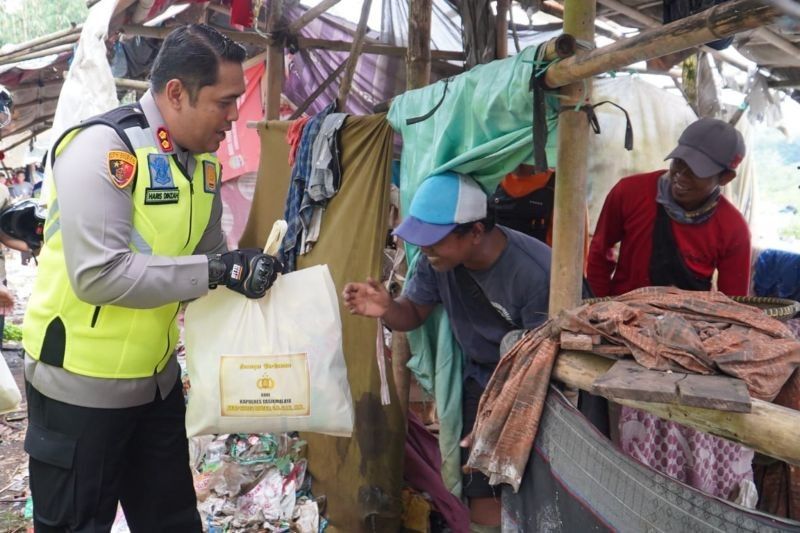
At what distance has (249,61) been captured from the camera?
7.30m

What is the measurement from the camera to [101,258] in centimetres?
189

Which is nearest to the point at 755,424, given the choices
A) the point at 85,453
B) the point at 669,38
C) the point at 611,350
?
the point at 611,350

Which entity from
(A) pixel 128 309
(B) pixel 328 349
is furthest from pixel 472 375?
(A) pixel 128 309

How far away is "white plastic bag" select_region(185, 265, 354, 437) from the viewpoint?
90.1 inches

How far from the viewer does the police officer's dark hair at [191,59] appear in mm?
2045

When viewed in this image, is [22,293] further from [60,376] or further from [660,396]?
[660,396]

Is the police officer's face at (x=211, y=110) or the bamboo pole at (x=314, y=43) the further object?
the bamboo pole at (x=314, y=43)

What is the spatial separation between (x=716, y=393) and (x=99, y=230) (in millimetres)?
1620

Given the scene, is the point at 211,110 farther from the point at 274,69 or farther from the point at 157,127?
the point at 274,69

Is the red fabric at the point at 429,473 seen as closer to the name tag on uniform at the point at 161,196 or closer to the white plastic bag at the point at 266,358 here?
the white plastic bag at the point at 266,358

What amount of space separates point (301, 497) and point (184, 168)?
7.36ft

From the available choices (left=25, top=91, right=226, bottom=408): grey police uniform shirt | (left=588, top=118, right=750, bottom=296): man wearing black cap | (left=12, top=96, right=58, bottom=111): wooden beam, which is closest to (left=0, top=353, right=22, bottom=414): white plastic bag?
(left=25, top=91, right=226, bottom=408): grey police uniform shirt

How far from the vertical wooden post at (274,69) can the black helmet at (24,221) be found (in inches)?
83.9

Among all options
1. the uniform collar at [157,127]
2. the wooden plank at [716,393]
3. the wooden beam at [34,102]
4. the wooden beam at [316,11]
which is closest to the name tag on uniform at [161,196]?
the uniform collar at [157,127]
